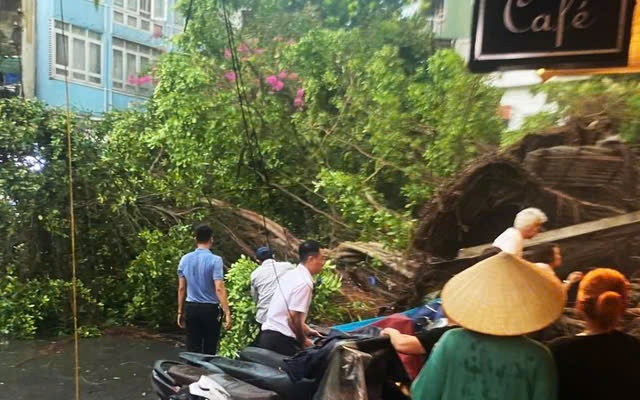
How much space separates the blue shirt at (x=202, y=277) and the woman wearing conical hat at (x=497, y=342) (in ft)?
11.4

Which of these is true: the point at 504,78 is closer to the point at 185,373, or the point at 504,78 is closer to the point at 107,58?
the point at 185,373

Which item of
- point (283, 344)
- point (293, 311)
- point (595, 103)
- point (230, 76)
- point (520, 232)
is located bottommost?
point (283, 344)

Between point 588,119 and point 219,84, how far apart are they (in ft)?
15.5

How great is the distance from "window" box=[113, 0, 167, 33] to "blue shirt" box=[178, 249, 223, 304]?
4.96 meters

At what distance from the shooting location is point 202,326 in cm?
602

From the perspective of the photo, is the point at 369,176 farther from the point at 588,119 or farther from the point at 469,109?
the point at 588,119

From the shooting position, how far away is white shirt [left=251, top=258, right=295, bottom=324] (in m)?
5.53

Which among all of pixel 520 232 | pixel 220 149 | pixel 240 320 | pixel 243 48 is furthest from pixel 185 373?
pixel 243 48

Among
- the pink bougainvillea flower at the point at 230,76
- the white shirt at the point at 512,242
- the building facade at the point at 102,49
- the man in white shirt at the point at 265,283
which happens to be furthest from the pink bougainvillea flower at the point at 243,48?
the white shirt at the point at 512,242

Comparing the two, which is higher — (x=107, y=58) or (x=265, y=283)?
(x=107, y=58)

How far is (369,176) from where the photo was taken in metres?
7.95

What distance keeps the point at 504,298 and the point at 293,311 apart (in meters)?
2.05

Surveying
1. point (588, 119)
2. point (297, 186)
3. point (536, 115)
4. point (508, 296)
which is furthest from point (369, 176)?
point (508, 296)

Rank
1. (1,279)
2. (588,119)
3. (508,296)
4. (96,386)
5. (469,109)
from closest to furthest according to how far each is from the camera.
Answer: (508,296)
(588,119)
(96,386)
(469,109)
(1,279)
